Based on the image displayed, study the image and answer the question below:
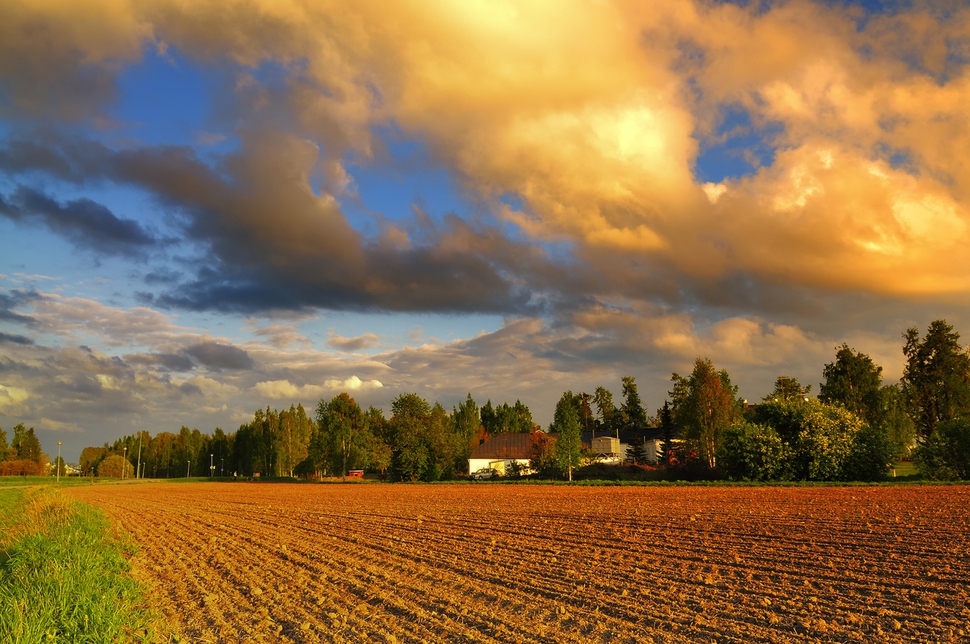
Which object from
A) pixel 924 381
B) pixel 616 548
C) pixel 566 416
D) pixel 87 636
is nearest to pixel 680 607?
pixel 616 548

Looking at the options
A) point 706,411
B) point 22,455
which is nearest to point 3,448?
point 22,455

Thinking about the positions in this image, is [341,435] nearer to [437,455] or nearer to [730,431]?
[437,455]

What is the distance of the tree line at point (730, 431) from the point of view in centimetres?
5900

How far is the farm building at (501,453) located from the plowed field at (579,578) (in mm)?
77079

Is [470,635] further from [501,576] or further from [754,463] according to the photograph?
[754,463]

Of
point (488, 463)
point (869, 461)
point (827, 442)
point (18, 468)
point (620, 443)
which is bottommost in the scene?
point (488, 463)

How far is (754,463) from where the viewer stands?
6072 cm

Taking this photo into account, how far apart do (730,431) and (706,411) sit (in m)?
17.0

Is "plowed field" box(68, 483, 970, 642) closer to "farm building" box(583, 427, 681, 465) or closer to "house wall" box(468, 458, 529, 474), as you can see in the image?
"house wall" box(468, 458, 529, 474)

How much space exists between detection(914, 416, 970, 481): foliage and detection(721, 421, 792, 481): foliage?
415 inches

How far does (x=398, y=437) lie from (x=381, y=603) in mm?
75909

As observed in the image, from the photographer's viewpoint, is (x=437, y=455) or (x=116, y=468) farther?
(x=116, y=468)

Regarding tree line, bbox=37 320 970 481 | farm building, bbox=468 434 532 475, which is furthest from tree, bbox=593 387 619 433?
farm building, bbox=468 434 532 475

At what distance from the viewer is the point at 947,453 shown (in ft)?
183
